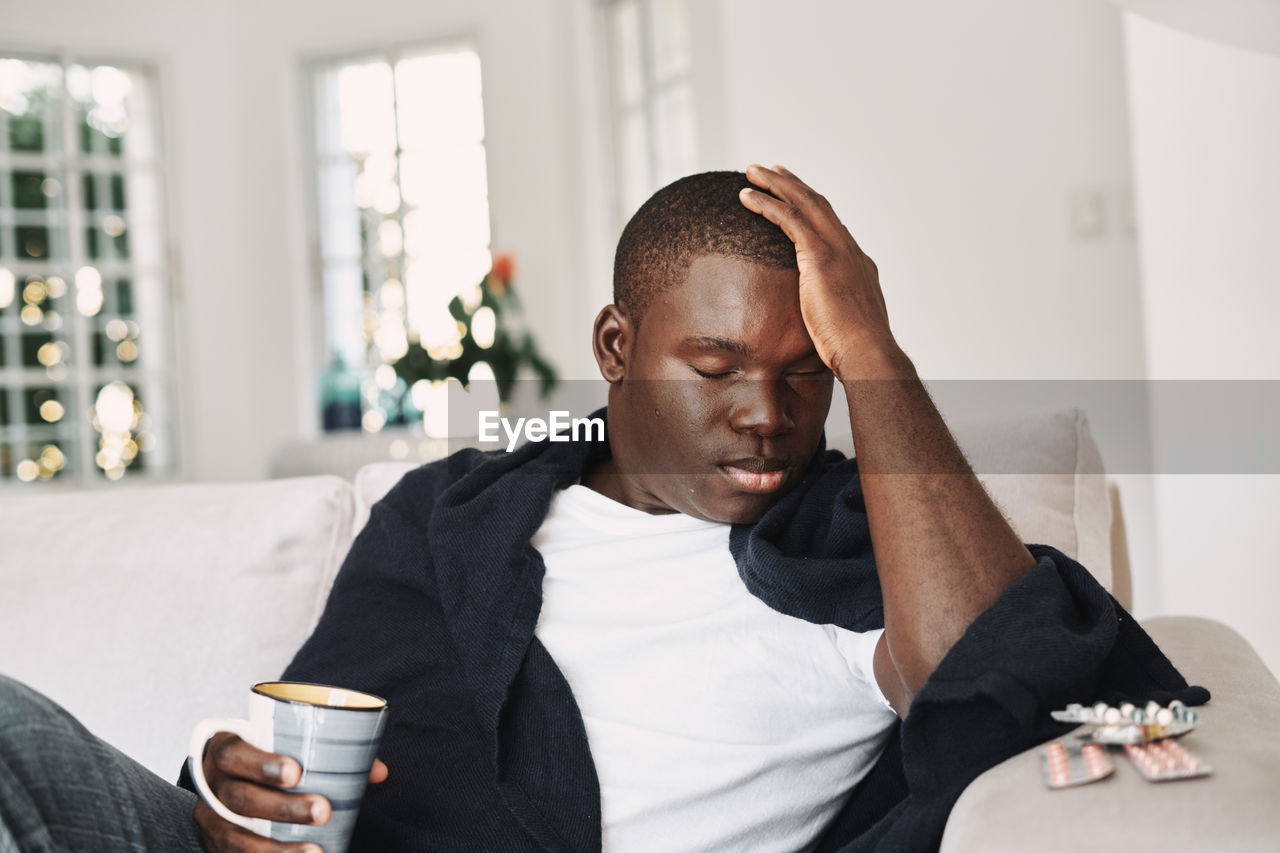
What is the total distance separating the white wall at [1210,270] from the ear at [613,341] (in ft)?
4.75

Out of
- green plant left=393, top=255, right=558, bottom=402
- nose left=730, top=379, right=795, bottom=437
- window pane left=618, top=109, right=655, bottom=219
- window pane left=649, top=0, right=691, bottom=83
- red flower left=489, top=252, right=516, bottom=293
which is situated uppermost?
window pane left=649, top=0, right=691, bottom=83

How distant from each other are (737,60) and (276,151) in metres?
2.83

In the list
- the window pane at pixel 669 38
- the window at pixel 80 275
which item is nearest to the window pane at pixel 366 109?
the window at pixel 80 275

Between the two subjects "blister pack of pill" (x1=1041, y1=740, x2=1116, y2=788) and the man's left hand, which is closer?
"blister pack of pill" (x1=1041, y1=740, x2=1116, y2=788)

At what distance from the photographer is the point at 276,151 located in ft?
17.7

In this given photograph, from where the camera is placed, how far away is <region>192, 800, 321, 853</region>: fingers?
78 cm

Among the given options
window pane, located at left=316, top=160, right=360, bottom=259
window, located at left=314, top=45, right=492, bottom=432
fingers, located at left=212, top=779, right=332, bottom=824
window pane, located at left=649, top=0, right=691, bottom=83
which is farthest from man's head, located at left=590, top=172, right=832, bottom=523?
window pane, located at left=316, top=160, right=360, bottom=259

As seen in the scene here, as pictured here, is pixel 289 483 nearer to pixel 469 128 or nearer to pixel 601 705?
pixel 601 705

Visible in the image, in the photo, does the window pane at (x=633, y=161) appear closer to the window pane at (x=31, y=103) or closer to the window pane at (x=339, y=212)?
the window pane at (x=339, y=212)

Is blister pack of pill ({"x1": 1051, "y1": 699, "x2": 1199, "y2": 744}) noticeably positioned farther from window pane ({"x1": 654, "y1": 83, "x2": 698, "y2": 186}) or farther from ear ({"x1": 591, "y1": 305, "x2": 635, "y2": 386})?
window pane ({"x1": 654, "y1": 83, "x2": 698, "y2": 186})

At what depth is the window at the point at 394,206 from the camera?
209 inches

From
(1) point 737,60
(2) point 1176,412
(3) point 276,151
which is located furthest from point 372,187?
(2) point 1176,412

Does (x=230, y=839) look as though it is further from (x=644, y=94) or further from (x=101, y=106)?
(x=101, y=106)

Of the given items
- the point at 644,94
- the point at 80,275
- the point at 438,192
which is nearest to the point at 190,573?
the point at 644,94
